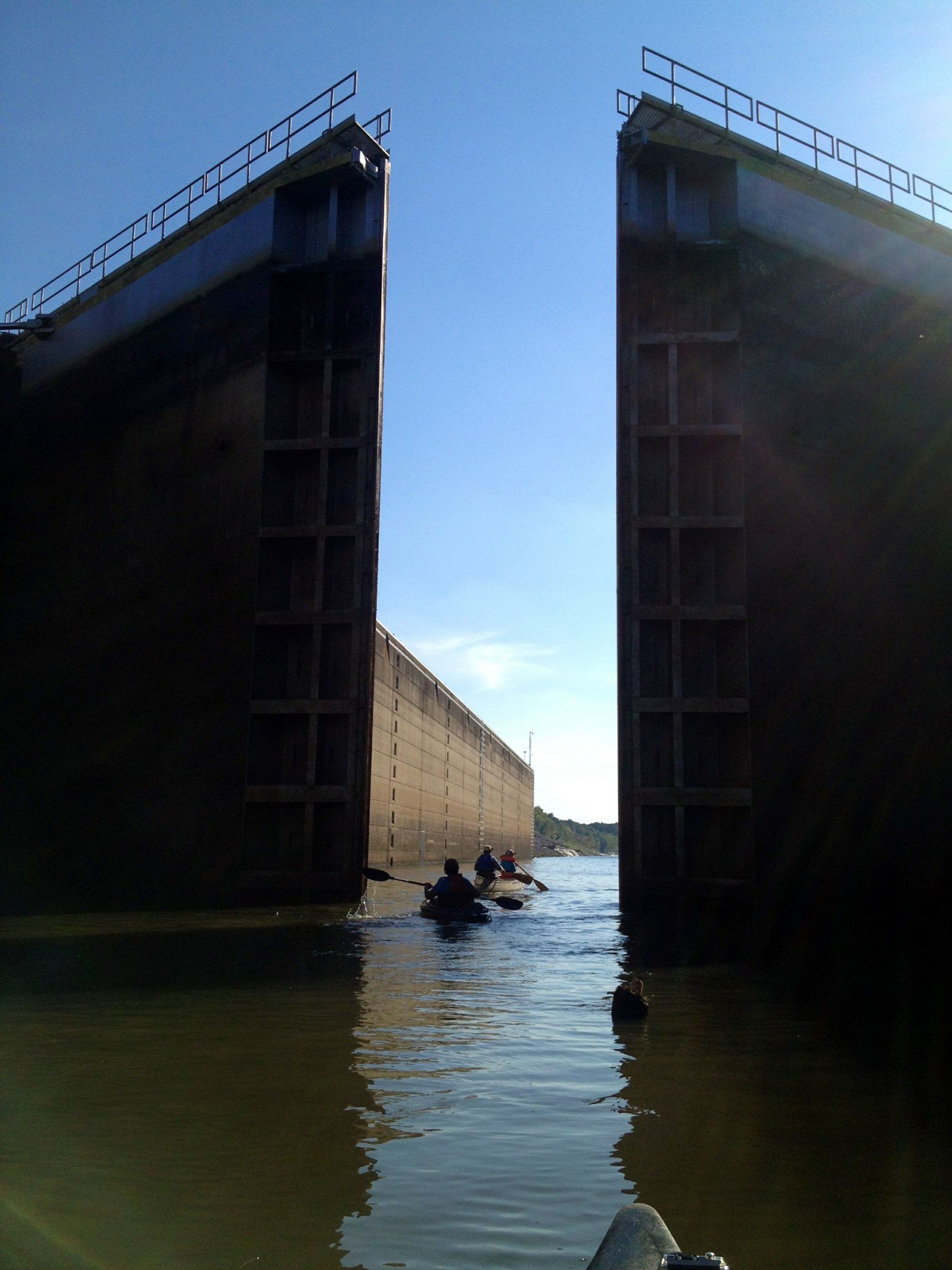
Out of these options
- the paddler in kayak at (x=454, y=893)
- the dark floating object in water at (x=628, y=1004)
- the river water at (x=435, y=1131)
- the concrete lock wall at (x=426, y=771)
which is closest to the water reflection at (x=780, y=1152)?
the river water at (x=435, y=1131)

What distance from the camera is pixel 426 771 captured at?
139ft

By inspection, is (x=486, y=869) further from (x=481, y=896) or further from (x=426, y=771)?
(x=426, y=771)

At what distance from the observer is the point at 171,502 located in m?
21.5

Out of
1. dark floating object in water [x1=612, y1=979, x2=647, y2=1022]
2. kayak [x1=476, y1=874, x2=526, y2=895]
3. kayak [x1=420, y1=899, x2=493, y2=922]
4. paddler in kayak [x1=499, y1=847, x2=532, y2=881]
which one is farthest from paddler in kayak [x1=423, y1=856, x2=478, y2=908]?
dark floating object in water [x1=612, y1=979, x2=647, y2=1022]

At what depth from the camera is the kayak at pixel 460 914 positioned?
728 inches

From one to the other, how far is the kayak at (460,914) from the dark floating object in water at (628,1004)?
996 centimetres

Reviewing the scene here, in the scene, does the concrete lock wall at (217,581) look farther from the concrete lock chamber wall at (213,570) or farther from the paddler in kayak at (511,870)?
the paddler in kayak at (511,870)

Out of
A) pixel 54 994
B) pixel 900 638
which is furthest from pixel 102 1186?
pixel 900 638

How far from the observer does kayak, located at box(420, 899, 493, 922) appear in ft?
60.7

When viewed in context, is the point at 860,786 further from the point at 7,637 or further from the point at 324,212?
the point at 7,637

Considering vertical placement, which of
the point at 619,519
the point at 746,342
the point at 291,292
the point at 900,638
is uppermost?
the point at 291,292

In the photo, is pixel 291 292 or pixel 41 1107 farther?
pixel 291 292

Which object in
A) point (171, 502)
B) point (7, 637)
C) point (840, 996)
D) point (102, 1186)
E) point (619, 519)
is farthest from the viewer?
point (7, 637)

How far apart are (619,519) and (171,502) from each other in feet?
28.0
